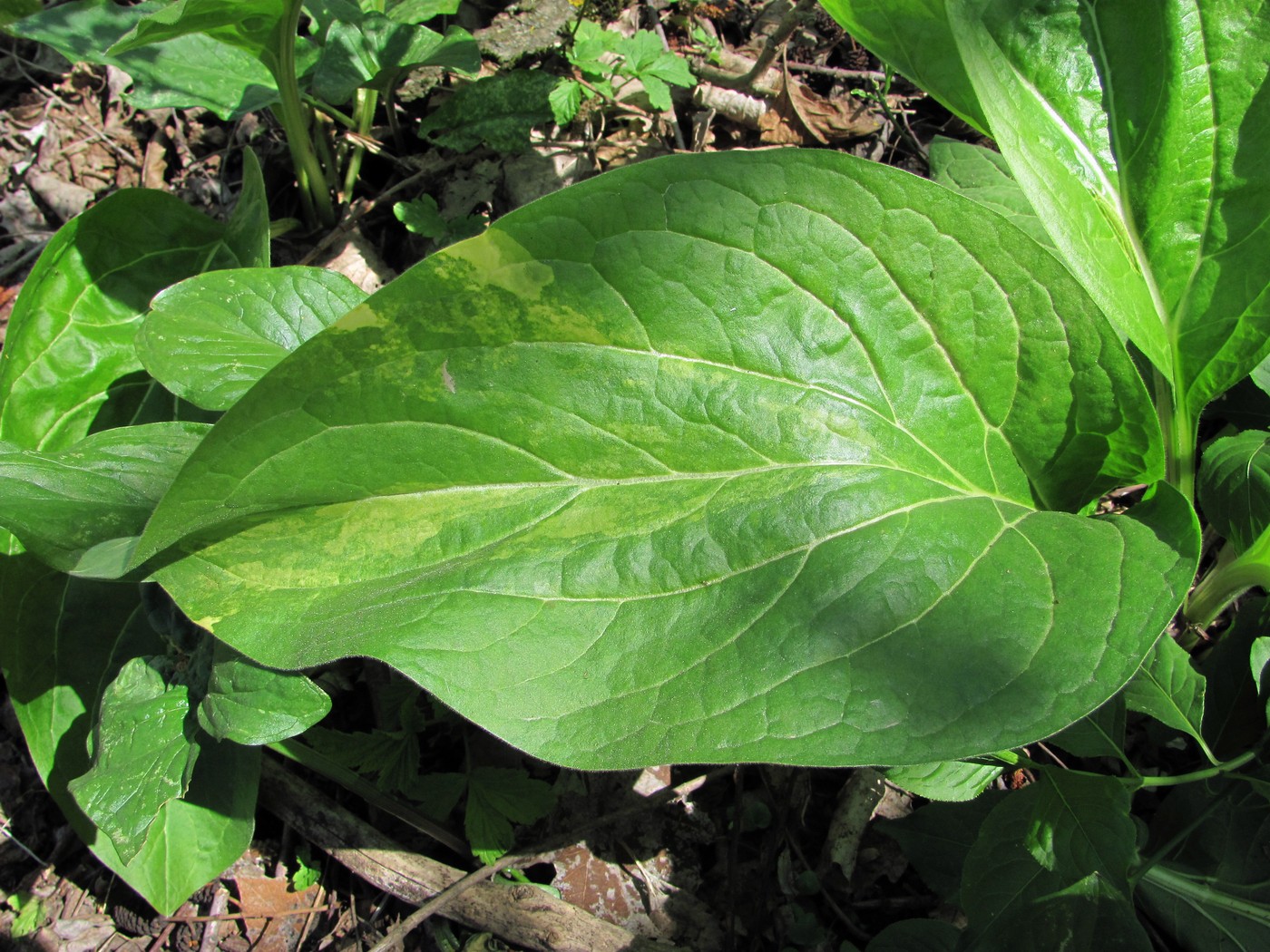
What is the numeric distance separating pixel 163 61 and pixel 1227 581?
2.96 meters

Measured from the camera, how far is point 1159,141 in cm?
138

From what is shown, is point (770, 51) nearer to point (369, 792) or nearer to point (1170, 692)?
point (1170, 692)

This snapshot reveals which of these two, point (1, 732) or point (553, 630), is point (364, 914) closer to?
point (1, 732)

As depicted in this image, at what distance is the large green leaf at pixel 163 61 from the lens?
7.28ft

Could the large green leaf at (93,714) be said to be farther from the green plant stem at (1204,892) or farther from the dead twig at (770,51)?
the dead twig at (770,51)

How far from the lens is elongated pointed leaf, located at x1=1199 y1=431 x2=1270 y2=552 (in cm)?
145

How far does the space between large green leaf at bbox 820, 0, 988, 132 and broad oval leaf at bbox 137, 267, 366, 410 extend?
3.82ft

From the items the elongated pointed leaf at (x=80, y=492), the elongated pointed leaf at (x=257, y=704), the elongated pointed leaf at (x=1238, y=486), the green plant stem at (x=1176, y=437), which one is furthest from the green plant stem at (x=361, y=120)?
the elongated pointed leaf at (x=1238, y=486)

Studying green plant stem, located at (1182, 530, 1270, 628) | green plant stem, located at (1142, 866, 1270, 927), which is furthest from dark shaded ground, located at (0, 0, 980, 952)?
green plant stem, located at (1182, 530, 1270, 628)

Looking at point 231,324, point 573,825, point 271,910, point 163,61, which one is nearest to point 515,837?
point 573,825

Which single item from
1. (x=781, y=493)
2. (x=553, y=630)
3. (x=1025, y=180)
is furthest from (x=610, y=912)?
(x=1025, y=180)

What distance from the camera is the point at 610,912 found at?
183 cm

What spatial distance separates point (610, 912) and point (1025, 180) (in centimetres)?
167

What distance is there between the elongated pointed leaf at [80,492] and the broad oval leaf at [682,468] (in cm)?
28
